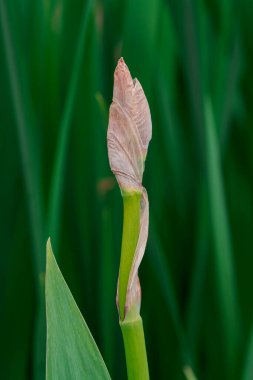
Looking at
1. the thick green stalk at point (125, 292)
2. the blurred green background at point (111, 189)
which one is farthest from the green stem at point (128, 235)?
the blurred green background at point (111, 189)

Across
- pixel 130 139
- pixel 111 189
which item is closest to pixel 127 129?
pixel 130 139

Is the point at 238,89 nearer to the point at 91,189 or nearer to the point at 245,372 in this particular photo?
the point at 91,189

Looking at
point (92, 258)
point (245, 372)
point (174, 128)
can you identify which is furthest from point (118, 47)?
point (245, 372)

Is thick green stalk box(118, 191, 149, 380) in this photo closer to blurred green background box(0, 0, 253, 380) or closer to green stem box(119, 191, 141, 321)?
green stem box(119, 191, 141, 321)

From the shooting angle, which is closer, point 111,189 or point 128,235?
point 128,235

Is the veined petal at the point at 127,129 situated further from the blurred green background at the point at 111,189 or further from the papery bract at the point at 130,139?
the blurred green background at the point at 111,189

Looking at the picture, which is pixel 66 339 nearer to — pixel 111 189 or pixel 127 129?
pixel 127 129
